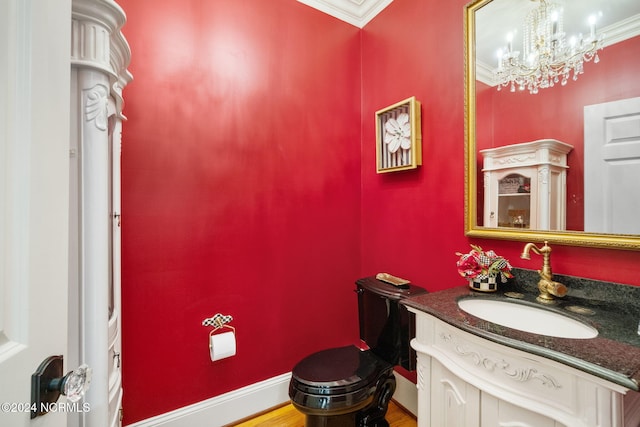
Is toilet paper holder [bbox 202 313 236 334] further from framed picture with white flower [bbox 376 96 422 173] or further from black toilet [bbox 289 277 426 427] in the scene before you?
framed picture with white flower [bbox 376 96 422 173]

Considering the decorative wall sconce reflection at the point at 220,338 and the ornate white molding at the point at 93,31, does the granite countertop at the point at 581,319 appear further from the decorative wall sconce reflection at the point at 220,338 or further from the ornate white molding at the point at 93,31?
the ornate white molding at the point at 93,31

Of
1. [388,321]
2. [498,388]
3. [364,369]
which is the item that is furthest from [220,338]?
[498,388]

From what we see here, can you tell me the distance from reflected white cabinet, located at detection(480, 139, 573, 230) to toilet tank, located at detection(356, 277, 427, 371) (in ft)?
1.93

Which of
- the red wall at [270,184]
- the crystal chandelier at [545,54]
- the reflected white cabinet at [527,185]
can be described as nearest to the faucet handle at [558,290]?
the red wall at [270,184]

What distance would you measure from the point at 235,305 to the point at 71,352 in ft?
3.24

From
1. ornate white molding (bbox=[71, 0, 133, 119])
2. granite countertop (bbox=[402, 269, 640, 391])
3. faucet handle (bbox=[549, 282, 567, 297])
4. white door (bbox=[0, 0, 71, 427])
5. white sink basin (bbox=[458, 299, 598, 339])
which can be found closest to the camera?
white door (bbox=[0, 0, 71, 427])

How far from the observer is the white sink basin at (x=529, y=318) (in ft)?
3.26

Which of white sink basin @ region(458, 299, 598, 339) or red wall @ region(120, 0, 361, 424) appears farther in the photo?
red wall @ region(120, 0, 361, 424)

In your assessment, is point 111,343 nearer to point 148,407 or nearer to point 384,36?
point 148,407

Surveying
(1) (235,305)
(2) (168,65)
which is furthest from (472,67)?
(1) (235,305)

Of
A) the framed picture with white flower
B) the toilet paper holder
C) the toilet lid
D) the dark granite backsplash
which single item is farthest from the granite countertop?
the toilet paper holder

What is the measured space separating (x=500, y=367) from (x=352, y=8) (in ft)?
7.88

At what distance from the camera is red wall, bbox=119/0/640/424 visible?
1533 mm

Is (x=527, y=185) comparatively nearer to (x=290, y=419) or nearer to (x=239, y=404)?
(x=290, y=419)
